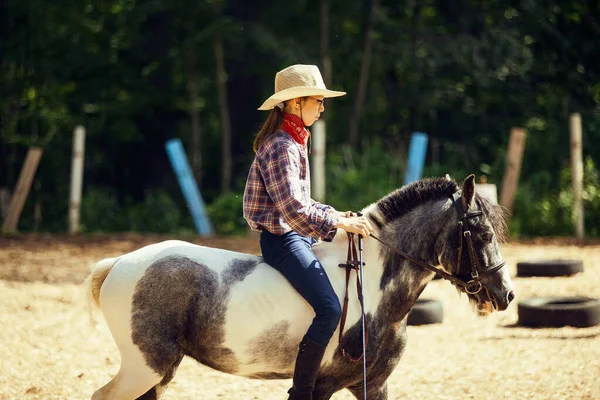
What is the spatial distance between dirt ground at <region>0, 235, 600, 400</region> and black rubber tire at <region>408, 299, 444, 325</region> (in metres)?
0.09

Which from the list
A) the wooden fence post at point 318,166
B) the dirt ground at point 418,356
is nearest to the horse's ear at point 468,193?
the dirt ground at point 418,356

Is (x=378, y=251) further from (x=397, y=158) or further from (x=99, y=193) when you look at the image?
(x=99, y=193)

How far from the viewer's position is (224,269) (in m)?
4.82

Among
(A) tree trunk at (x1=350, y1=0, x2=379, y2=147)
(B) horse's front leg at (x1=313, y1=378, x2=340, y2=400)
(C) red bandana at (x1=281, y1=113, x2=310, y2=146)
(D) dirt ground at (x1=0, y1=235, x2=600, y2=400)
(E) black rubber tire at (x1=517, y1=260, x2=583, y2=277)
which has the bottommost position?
(D) dirt ground at (x1=0, y1=235, x2=600, y2=400)

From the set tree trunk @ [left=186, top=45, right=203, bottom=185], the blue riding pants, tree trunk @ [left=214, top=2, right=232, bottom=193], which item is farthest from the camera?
tree trunk @ [left=186, top=45, right=203, bottom=185]

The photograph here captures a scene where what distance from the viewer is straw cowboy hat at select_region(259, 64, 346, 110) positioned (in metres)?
4.76

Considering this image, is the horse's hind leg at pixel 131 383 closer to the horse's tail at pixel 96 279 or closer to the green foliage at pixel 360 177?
the horse's tail at pixel 96 279

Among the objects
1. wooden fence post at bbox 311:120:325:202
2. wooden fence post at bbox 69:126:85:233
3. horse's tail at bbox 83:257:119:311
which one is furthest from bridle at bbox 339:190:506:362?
wooden fence post at bbox 69:126:85:233

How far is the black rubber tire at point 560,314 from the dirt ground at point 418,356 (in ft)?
0.31

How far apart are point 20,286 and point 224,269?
22.8 ft

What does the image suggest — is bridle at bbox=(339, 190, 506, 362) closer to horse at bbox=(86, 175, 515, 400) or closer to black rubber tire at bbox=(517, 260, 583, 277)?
horse at bbox=(86, 175, 515, 400)

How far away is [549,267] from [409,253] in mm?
6761

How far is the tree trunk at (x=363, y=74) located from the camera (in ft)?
67.2

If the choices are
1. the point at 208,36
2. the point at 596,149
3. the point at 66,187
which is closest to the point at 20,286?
the point at 66,187
